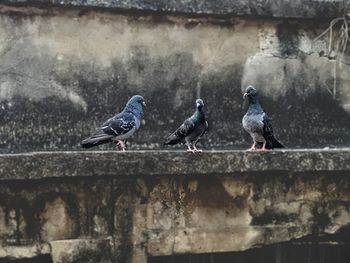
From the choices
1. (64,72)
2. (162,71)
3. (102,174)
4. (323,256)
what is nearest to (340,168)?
(323,256)

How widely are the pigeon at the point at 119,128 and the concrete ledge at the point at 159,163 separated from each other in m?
0.47

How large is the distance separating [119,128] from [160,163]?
569 millimetres

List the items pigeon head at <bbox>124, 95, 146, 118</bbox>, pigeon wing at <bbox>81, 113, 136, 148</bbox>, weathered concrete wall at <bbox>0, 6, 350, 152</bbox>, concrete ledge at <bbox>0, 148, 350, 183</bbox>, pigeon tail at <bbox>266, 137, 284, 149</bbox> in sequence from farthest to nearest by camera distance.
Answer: weathered concrete wall at <bbox>0, 6, 350, 152</bbox> < pigeon head at <bbox>124, 95, 146, 118</bbox> < pigeon tail at <bbox>266, 137, 284, 149</bbox> < pigeon wing at <bbox>81, 113, 136, 148</bbox> < concrete ledge at <bbox>0, 148, 350, 183</bbox>

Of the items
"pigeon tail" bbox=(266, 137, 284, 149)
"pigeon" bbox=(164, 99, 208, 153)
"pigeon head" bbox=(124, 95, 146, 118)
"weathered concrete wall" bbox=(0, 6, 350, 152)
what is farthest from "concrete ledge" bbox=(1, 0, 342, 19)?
"pigeon tail" bbox=(266, 137, 284, 149)

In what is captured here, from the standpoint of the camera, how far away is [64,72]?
197 inches

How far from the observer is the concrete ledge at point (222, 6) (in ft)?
16.3

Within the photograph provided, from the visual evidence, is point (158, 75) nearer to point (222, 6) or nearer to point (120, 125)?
point (222, 6)

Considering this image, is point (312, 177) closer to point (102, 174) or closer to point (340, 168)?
point (340, 168)

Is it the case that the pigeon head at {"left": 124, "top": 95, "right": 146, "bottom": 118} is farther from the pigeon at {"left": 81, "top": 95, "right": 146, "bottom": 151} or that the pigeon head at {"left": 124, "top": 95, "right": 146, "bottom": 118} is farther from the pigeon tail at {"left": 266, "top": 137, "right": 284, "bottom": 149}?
the pigeon tail at {"left": 266, "top": 137, "right": 284, "bottom": 149}

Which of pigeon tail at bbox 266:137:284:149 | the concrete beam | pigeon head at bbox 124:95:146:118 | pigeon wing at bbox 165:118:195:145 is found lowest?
the concrete beam

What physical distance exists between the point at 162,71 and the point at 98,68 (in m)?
0.50

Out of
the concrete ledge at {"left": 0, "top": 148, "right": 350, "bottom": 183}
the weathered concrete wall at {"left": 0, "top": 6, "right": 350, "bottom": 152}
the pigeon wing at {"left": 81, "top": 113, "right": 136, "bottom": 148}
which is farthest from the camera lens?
the weathered concrete wall at {"left": 0, "top": 6, "right": 350, "bottom": 152}

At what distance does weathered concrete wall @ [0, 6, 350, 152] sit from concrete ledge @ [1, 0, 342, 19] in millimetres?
83

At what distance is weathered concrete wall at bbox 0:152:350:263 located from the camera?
11.8ft
